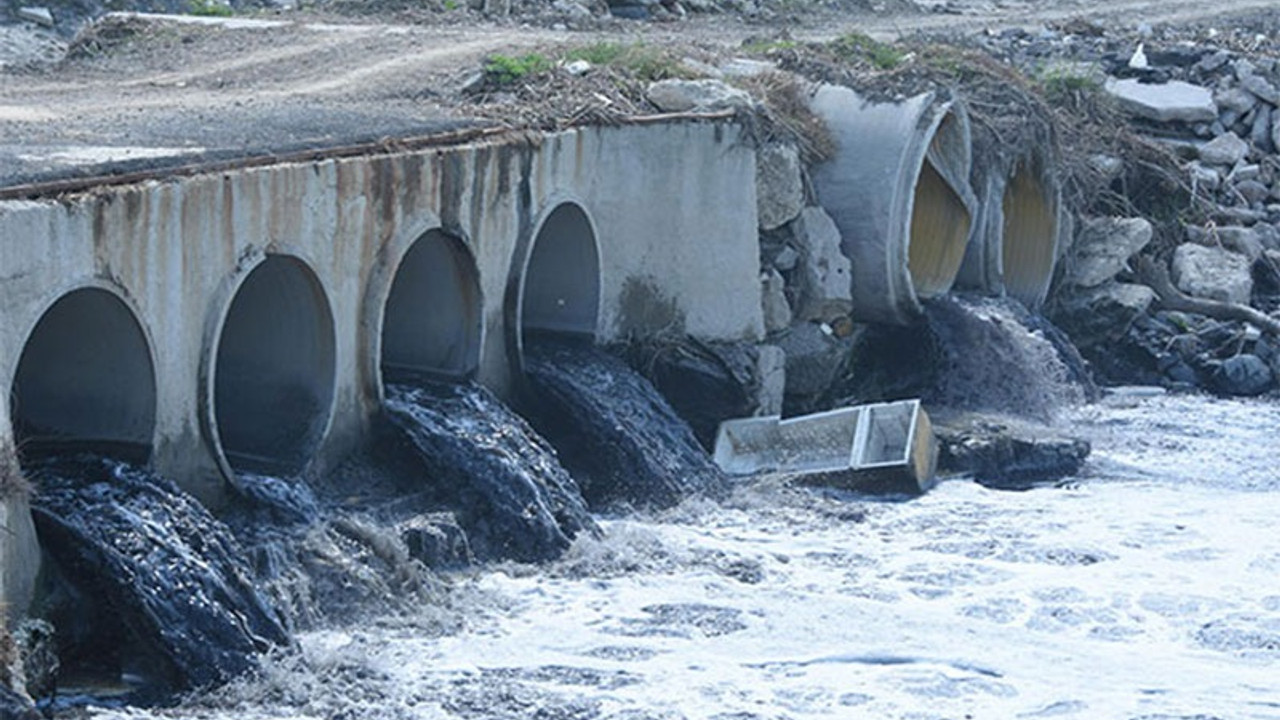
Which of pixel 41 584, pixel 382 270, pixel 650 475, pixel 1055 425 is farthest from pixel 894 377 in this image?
pixel 41 584

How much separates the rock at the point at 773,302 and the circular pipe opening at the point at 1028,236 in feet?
11.9

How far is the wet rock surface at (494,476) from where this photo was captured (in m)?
12.7

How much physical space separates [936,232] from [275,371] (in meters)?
7.82

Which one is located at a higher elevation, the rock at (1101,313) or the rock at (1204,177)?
the rock at (1204,177)

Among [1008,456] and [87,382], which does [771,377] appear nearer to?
[1008,456]

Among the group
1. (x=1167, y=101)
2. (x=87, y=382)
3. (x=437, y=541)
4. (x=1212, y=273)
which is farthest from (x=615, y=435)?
(x=1167, y=101)

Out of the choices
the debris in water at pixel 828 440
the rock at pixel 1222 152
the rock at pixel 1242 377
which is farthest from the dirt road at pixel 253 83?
the rock at pixel 1242 377

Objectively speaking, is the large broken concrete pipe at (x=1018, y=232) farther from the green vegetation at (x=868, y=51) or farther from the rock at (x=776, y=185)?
the rock at (x=776, y=185)

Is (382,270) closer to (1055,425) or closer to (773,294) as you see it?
(773,294)

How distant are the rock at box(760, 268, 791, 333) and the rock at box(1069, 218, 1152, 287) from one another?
4.14m

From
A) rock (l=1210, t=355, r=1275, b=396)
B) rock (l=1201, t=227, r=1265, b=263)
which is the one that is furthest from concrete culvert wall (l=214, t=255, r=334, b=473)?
rock (l=1201, t=227, r=1265, b=263)

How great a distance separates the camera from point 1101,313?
1964 cm

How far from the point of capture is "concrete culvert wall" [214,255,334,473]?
12.7 metres

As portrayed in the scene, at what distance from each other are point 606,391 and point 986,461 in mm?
2891
